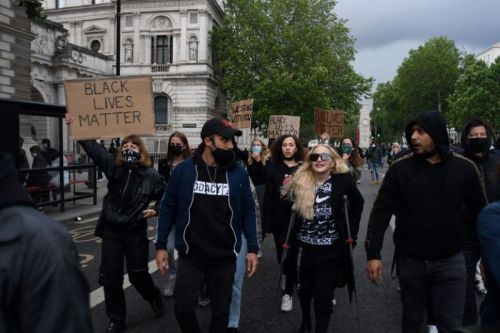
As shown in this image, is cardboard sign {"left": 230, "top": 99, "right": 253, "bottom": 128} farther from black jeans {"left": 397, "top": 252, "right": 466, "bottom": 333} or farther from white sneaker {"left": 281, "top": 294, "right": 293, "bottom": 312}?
black jeans {"left": 397, "top": 252, "right": 466, "bottom": 333}

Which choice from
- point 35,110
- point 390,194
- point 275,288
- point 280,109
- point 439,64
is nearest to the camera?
point 390,194

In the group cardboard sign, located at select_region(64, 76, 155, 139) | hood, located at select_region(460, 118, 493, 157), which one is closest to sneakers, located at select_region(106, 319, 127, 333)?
cardboard sign, located at select_region(64, 76, 155, 139)

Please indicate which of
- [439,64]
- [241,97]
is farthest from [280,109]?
[439,64]

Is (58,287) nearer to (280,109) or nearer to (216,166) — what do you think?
(216,166)

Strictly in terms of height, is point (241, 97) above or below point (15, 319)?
above

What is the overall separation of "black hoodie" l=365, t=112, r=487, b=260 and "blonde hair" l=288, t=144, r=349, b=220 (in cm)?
86

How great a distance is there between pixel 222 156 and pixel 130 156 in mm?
1290

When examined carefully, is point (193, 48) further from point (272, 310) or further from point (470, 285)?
point (470, 285)

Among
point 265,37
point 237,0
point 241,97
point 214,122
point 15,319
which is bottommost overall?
point 15,319

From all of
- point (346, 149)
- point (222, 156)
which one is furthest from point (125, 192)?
point (346, 149)

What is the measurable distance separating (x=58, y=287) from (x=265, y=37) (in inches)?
1543

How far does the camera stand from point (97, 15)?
47.3 metres

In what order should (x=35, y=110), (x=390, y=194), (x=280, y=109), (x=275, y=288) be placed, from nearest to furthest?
(x=390, y=194) < (x=275, y=288) < (x=35, y=110) < (x=280, y=109)

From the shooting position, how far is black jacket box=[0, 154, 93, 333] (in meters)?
1.31
